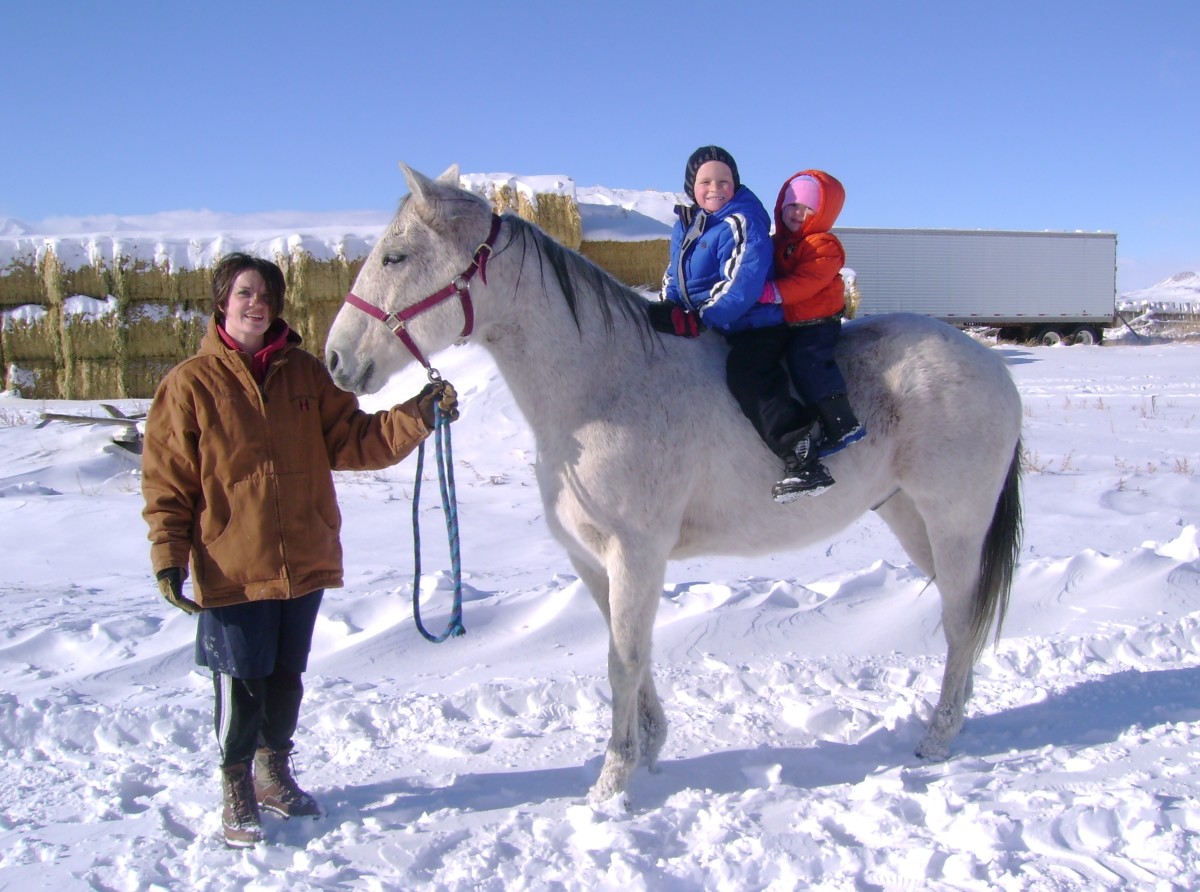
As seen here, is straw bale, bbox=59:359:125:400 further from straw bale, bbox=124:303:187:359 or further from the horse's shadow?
the horse's shadow

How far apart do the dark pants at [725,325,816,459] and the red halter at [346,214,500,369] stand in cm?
99

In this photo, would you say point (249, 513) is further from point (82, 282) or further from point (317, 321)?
point (82, 282)

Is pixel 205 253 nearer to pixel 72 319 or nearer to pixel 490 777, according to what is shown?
pixel 72 319

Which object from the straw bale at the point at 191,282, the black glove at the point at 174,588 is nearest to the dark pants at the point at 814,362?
the black glove at the point at 174,588

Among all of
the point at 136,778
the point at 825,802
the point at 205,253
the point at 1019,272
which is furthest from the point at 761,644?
the point at 1019,272

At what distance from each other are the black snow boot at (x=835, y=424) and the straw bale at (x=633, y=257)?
39.3 feet

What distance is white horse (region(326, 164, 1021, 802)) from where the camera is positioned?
9.45 feet

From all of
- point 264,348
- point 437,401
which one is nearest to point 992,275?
point 437,401

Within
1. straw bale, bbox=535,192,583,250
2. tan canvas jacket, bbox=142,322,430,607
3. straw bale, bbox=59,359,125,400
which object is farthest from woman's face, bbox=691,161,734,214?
straw bale, bbox=59,359,125,400

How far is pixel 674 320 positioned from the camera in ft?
10.6

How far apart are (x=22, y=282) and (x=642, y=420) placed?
15.1 metres

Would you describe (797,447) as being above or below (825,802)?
above

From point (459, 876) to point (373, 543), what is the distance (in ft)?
13.7

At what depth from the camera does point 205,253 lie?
46.8ft
